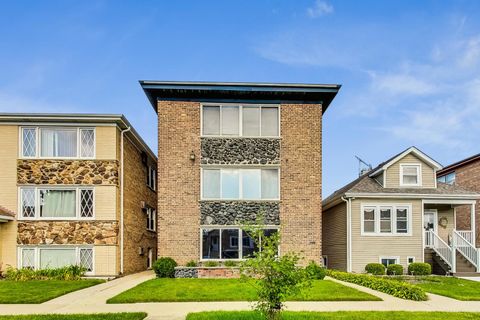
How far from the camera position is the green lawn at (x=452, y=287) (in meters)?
12.3

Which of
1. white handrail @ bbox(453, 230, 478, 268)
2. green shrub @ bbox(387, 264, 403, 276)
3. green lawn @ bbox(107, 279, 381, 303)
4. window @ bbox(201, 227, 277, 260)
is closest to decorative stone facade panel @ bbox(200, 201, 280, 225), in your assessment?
window @ bbox(201, 227, 277, 260)

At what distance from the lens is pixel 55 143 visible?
1805cm

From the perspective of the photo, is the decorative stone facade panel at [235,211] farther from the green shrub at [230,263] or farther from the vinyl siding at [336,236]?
the vinyl siding at [336,236]

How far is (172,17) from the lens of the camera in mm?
17062

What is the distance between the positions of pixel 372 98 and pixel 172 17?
1121 cm

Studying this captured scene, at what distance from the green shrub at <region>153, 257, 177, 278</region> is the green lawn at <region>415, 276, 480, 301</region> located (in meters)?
9.51

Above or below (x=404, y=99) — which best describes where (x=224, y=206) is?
below

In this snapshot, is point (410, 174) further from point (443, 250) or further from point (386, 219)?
point (443, 250)

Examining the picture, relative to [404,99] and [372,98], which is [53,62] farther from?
[404,99]

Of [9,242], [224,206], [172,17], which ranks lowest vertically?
[9,242]

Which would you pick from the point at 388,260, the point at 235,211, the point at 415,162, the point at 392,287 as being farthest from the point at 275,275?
the point at 415,162

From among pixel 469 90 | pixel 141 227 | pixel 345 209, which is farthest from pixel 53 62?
pixel 469 90

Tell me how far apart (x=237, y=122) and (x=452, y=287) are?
10715 millimetres

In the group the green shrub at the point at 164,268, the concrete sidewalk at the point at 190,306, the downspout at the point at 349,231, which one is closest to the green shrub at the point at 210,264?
the green shrub at the point at 164,268
